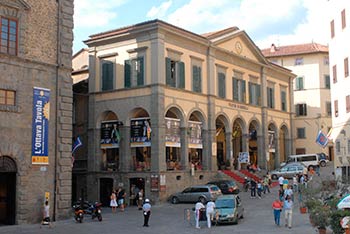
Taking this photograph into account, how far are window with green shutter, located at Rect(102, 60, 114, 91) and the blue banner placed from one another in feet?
45.8

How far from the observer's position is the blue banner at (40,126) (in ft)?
92.4

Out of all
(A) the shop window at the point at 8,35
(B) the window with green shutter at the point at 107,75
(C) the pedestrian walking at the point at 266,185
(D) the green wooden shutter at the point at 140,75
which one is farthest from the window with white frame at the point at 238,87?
(A) the shop window at the point at 8,35

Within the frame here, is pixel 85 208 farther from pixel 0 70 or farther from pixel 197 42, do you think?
pixel 197 42

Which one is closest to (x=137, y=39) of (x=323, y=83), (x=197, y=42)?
(x=197, y=42)

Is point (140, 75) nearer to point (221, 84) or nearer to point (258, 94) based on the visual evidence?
point (221, 84)

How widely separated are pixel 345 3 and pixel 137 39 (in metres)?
16.3

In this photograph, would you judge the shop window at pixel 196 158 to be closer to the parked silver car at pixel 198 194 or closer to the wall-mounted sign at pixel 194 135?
the wall-mounted sign at pixel 194 135

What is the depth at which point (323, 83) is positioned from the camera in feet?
218

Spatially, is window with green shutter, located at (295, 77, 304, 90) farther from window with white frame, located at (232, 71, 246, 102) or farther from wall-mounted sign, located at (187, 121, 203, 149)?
wall-mounted sign, located at (187, 121, 203, 149)

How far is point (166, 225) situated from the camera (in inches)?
1077

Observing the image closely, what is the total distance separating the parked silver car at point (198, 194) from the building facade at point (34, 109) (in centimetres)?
1081

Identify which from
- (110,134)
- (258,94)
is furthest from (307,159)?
(110,134)

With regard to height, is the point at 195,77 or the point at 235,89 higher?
the point at 195,77

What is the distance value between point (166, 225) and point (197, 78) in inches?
757
